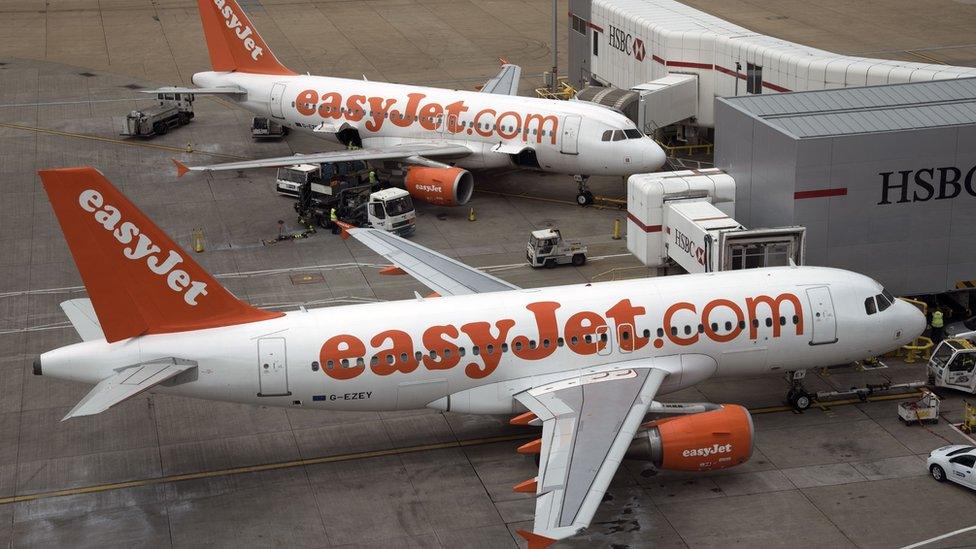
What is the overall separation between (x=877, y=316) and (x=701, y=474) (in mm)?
8117

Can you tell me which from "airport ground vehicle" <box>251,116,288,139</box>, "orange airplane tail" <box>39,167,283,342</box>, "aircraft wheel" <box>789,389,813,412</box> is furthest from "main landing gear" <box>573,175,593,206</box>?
"orange airplane tail" <box>39,167,283,342</box>

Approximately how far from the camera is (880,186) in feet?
141


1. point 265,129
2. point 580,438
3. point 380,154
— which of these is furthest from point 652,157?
point 580,438

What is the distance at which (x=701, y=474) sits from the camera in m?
Answer: 35.8

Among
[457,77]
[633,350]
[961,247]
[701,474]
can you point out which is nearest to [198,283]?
[633,350]

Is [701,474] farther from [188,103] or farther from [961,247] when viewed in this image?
[188,103]

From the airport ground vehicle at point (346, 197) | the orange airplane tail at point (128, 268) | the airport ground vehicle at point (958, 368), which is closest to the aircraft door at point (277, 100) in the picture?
the airport ground vehicle at point (346, 197)

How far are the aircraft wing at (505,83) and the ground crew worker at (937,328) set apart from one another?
106 ft

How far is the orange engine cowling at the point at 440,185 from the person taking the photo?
192 feet

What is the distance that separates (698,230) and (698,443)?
417 inches

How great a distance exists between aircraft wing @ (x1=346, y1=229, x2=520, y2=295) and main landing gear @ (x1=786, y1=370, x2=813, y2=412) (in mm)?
9533

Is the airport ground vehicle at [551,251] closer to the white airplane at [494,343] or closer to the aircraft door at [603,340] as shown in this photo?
the white airplane at [494,343]

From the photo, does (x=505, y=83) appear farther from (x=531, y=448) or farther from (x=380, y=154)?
(x=531, y=448)

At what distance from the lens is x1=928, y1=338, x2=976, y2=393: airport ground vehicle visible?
39.6 metres
